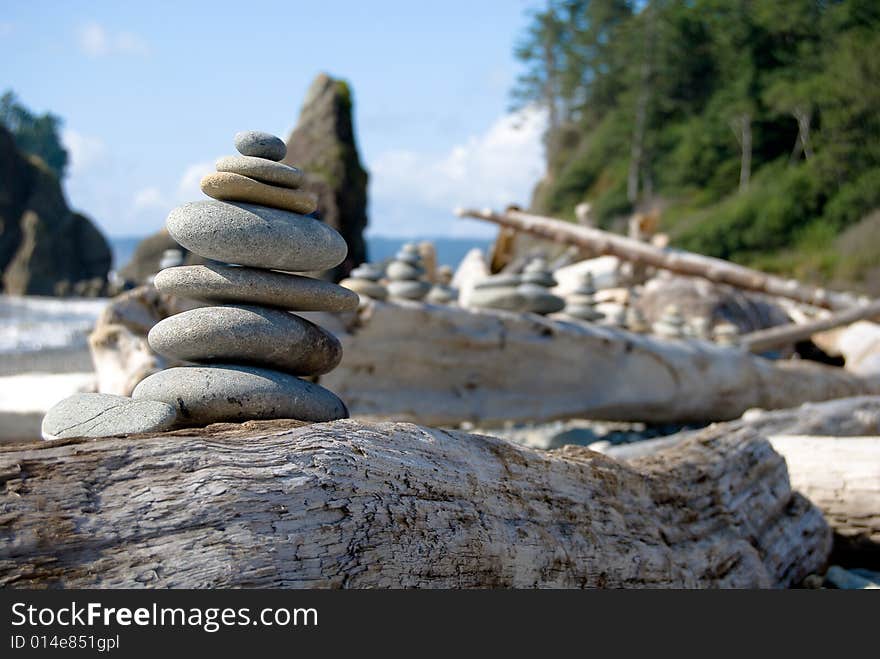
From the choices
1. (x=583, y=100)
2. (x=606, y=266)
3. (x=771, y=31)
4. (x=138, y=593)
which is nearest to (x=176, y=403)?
(x=138, y=593)

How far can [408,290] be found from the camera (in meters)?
7.03

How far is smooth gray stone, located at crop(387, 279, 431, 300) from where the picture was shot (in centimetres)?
703

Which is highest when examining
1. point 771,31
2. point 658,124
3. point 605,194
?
point 771,31

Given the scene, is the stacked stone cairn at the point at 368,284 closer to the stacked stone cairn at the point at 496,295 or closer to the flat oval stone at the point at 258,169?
the stacked stone cairn at the point at 496,295

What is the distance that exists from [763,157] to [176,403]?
3074cm

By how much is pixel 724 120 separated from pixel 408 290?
26.7 m

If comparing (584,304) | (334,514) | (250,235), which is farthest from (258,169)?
(584,304)

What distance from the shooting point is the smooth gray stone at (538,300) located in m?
7.33

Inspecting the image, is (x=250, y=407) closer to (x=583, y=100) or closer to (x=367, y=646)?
(x=367, y=646)

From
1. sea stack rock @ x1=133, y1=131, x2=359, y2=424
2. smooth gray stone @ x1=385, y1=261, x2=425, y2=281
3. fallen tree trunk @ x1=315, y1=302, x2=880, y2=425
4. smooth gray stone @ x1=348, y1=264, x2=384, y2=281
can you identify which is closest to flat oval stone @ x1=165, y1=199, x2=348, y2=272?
sea stack rock @ x1=133, y1=131, x2=359, y2=424

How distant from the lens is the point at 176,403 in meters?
2.57

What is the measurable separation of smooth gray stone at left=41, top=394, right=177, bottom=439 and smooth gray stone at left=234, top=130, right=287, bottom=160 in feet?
3.28

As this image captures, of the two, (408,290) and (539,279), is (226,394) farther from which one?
(539,279)

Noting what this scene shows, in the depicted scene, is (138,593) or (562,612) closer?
(138,593)
